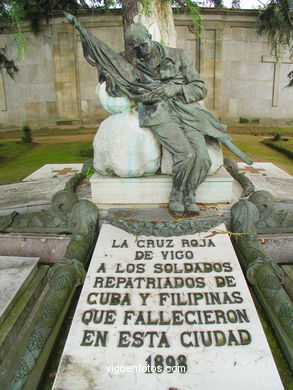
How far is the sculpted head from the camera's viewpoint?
2.93 metres

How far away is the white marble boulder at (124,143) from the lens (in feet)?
9.92

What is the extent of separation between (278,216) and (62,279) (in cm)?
200

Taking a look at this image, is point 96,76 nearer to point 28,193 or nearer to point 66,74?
point 66,74

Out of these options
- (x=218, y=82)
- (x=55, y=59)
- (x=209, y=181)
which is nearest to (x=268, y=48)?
(x=218, y=82)

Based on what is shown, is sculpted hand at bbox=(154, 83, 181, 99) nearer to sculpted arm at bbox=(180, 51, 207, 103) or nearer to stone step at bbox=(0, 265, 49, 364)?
sculpted arm at bbox=(180, 51, 207, 103)

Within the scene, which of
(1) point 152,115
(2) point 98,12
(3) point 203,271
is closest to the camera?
(3) point 203,271

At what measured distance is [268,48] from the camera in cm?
1284

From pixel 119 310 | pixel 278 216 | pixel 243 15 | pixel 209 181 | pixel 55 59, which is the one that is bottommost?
pixel 119 310

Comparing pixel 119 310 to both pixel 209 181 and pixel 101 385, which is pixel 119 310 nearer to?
pixel 101 385

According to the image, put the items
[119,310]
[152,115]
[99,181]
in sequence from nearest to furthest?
[119,310], [152,115], [99,181]

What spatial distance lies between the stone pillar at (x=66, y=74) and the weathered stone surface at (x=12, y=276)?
35.2 feet

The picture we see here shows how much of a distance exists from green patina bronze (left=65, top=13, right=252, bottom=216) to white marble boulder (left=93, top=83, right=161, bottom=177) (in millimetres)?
83

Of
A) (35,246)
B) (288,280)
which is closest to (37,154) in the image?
(35,246)
